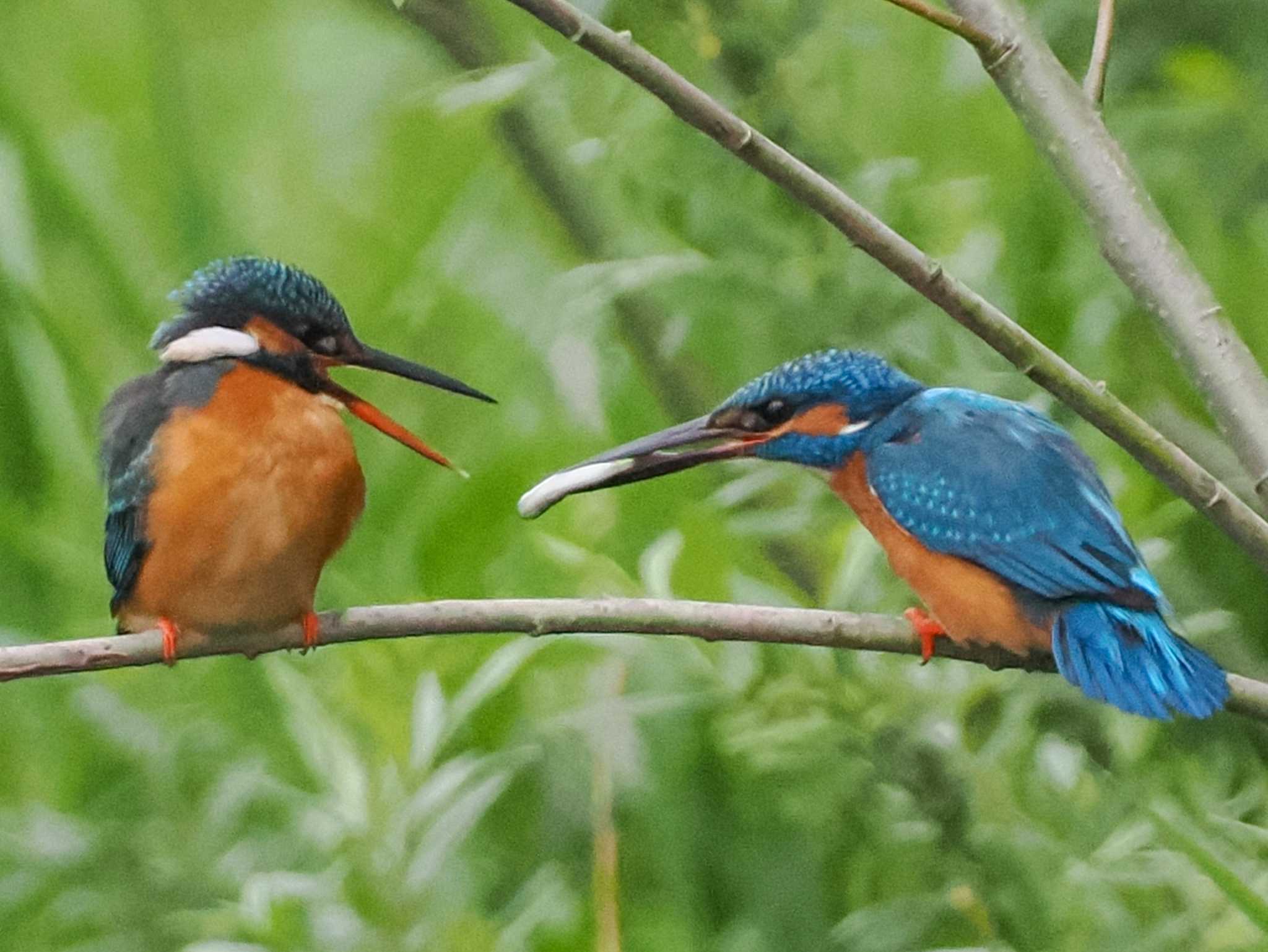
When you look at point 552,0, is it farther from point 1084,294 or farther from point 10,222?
point 10,222

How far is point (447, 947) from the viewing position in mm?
927

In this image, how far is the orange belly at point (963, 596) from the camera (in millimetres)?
790

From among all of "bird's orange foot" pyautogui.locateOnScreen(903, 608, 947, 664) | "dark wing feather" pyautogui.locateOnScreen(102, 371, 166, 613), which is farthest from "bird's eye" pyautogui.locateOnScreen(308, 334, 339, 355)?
"bird's orange foot" pyautogui.locateOnScreen(903, 608, 947, 664)

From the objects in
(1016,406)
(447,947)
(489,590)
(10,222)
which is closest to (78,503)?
(10,222)

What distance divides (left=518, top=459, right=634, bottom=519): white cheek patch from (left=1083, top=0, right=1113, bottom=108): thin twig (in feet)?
0.89

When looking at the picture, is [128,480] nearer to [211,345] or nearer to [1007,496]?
[211,345]

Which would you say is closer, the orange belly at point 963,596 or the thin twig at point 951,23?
the thin twig at point 951,23

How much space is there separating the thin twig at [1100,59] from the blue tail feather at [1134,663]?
0.77ft

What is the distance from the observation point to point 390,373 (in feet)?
2.82

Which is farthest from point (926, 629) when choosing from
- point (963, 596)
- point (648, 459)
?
point (648, 459)

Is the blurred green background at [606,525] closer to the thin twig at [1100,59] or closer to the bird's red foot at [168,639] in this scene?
the bird's red foot at [168,639]

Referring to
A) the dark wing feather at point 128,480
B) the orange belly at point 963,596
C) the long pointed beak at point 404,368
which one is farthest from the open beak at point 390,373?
the orange belly at point 963,596

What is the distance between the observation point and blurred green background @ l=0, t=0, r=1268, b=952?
0.99 meters

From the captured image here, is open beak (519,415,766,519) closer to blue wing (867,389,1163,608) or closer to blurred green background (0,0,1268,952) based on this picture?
blue wing (867,389,1163,608)
